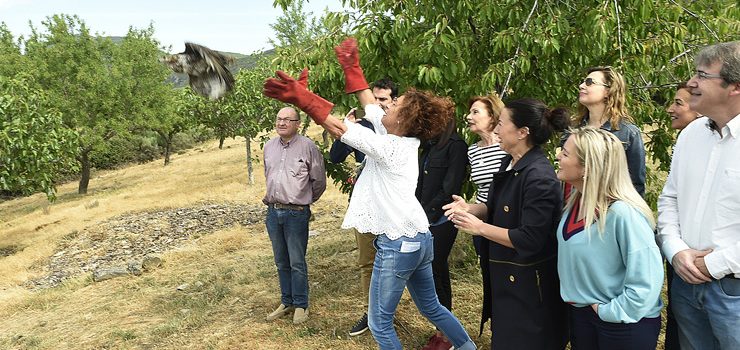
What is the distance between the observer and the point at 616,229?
2.25 metres

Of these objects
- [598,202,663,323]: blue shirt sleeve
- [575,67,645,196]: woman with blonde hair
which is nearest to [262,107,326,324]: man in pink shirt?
[575,67,645,196]: woman with blonde hair

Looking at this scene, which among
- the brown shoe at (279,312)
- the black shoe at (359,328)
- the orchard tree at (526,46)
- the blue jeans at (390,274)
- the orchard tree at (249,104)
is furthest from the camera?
the orchard tree at (249,104)

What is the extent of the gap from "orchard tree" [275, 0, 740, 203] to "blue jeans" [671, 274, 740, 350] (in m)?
2.08

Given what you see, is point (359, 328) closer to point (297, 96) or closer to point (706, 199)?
point (297, 96)

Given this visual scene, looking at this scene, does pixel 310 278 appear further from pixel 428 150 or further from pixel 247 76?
pixel 247 76

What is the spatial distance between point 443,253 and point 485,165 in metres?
0.84

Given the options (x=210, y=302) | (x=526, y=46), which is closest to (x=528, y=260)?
(x=526, y=46)

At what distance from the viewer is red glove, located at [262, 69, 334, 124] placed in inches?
101

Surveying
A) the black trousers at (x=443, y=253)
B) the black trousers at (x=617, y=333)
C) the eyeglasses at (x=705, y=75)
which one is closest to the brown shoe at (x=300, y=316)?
the black trousers at (x=443, y=253)

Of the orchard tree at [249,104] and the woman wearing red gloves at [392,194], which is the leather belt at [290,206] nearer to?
the woman wearing red gloves at [392,194]

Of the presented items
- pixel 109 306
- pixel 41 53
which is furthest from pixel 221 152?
pixel 109 306

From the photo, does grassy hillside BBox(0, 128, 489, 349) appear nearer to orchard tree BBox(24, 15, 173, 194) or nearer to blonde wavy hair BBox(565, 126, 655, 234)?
blonde wavy hair BBox(565, 126, 655, 234)

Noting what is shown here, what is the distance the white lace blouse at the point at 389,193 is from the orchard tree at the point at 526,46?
3.87 feet

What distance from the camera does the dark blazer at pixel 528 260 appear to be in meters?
2.59
